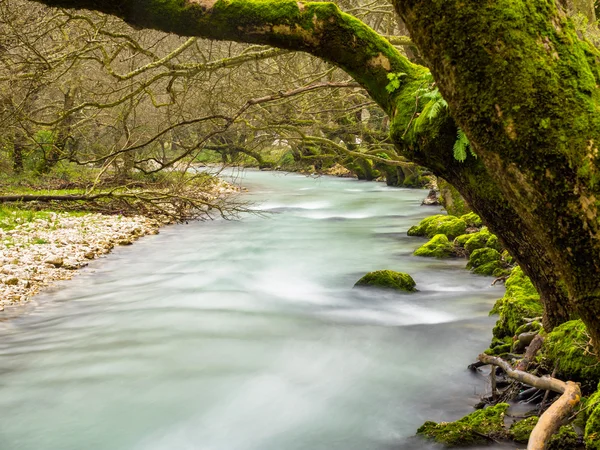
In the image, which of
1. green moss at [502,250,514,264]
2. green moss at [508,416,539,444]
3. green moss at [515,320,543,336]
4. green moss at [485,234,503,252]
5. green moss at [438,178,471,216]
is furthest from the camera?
green moss at [438,178,471,216]

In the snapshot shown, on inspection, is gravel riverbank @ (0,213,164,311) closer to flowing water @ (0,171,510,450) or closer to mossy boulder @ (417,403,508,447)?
flowing water @ (0,171,510,450)

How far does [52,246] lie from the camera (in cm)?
1227

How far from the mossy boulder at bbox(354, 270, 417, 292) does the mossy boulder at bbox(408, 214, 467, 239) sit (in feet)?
13.3

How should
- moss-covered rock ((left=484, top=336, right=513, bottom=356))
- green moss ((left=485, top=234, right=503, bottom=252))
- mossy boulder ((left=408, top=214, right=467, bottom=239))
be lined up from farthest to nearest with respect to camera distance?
mossy boulder ((left=408, top=214, right=467, bottom=239)) < green moss ((left=485, top=234, right=503, bottom=252)) < moss-covered rock ((left=484, top=336, right=513, bottom=356))

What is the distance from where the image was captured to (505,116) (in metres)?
2.04

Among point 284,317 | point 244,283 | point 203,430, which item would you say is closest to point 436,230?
point 244,283

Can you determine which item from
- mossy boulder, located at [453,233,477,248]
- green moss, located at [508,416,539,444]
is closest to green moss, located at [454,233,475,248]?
mossy boulder, located at [453,233,477,248]

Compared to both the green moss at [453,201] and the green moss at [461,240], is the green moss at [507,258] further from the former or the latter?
the green moss at [453,201]

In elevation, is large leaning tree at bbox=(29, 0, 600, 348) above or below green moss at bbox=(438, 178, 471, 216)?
above

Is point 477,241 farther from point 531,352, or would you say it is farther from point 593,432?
point 593,432

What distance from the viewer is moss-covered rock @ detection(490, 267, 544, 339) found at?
647cm

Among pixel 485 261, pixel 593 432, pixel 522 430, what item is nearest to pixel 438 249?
pixel 485 261

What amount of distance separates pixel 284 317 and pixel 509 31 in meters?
7.79

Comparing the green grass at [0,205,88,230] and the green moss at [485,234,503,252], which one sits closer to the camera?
the green moss at [485,234,503,252]
